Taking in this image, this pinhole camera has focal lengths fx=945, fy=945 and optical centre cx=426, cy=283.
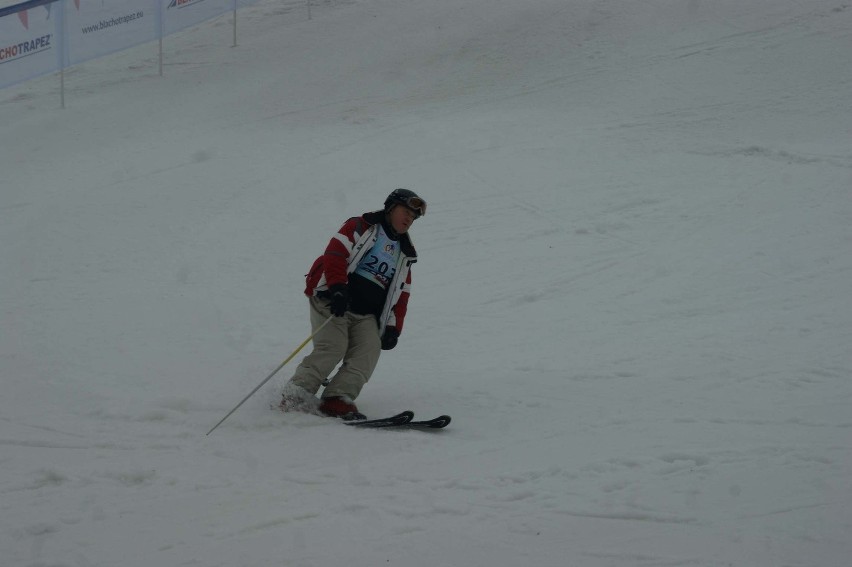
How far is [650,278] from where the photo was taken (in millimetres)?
9328

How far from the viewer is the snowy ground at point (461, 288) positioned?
431cm

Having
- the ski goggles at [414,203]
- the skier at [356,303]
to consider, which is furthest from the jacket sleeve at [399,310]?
the ski goggles at [414,203]

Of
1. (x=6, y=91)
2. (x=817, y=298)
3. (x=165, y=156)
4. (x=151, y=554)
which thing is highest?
(x=6, y=91)

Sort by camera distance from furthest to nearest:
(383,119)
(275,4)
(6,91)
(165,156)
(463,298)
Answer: (275,4) → (6,91) → (383,119) → (165,156) → (463,298)

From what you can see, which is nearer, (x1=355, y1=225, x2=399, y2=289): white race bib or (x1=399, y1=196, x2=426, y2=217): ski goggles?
(x1=399, y1=196, x2=426, y2=217): ski goggles

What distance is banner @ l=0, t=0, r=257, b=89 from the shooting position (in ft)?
43.7

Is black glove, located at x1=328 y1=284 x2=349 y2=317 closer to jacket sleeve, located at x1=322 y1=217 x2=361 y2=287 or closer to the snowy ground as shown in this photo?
jacket sleeve, located at x1=322 y1=217 x2=361 y2=287

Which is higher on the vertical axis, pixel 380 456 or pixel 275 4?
pixel 275 4

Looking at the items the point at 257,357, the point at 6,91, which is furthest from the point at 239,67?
the point at 257,357

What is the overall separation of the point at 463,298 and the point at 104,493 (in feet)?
16.8

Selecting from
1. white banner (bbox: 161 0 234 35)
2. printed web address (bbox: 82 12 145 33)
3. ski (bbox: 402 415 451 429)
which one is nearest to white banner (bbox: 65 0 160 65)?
printed web address (bbox: 82 12 145 33)

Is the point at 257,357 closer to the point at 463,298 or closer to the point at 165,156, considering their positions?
the point at 463,298

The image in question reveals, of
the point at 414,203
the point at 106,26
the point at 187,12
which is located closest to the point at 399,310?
the point at 414,203

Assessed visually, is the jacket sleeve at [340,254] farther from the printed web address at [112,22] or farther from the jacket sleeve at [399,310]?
the printed web address at [112,22]
